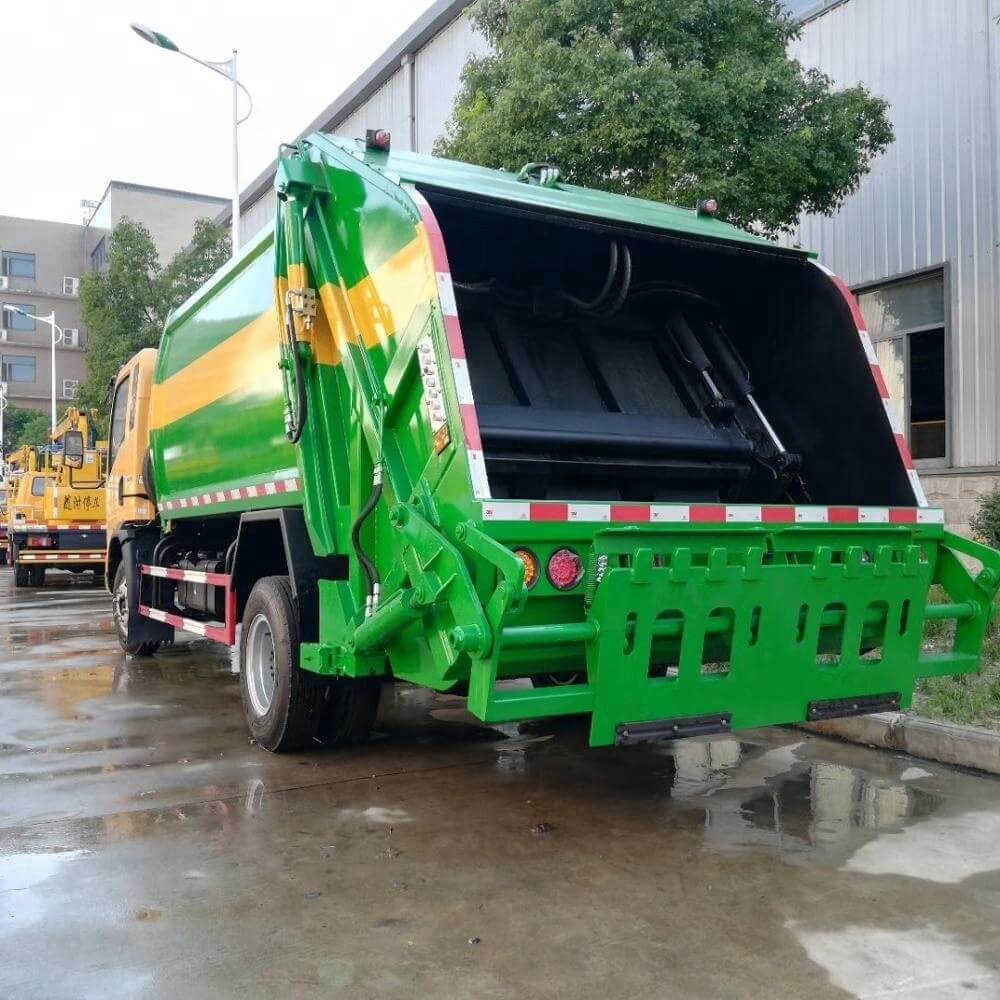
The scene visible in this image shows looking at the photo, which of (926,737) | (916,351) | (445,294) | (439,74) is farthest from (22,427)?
(926,737)

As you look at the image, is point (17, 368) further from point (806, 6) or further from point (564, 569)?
point (564, 569)

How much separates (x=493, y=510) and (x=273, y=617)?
2097 mm

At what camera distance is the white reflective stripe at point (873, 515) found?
4.30 m

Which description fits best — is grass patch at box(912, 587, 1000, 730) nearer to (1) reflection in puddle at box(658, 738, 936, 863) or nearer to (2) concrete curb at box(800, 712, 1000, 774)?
(2) concrete curb at box(800, 712, 1000, 774)

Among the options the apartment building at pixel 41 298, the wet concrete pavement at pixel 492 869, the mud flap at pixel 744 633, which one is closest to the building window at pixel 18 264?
the apartment building at pixel 41 298

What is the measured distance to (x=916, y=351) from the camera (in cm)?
1076

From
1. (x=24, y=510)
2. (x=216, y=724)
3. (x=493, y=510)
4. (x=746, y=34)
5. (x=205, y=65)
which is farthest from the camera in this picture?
(x=24, y=510)

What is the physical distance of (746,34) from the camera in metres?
8.53

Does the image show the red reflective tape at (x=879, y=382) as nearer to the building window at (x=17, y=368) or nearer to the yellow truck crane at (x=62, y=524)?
the yellow truck crane at (x=62, y=524)

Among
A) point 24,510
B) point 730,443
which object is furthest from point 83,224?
point 730,443

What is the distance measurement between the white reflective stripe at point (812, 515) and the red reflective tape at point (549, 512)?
1.08 m

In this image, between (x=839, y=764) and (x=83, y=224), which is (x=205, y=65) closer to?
(x=839, y=764)

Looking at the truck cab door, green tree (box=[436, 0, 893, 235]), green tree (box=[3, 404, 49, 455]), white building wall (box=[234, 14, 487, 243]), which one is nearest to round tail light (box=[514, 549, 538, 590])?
green tree (box=[436, 0, 893, 235])

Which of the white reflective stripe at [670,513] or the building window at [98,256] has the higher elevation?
the building window at [98,256]
